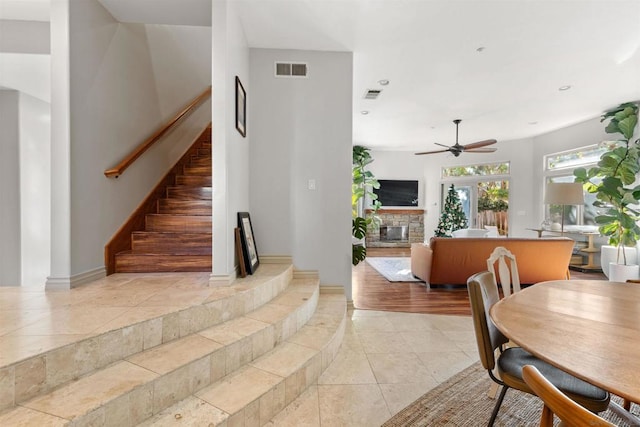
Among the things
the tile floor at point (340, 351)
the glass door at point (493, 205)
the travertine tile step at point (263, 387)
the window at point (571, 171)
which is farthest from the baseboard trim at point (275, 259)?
the glass door at point (493, 205)

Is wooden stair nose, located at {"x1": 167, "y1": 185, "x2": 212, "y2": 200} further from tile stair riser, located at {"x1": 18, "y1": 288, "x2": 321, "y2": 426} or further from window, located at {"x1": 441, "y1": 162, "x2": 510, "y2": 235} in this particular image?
window, located at {"x1": 441, "y1": 162, "x2": 510, "y2": 235}

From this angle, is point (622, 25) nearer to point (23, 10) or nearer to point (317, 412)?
point (317, 412)

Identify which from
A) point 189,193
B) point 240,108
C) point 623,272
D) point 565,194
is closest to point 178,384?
point 240,108

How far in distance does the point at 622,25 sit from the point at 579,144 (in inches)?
159

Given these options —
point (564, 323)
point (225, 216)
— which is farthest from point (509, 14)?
point (225, 216)

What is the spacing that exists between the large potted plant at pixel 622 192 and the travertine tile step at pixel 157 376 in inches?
229

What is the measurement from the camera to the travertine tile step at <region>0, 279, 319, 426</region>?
125 cm

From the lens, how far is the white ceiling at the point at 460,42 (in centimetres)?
274

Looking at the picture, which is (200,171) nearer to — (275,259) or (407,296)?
(275,259)

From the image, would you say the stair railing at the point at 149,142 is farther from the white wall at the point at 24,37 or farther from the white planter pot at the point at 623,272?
the white planter pot at the point at 623,272

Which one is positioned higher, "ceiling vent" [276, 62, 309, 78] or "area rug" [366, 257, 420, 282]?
"ceiling vent" [276, 62, 309, 78]

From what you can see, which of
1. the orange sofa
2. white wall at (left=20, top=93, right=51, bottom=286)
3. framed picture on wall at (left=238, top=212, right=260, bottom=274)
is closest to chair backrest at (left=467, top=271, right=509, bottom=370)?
framed picture on wall at (left=238, top=212, right=260, bottom=274)

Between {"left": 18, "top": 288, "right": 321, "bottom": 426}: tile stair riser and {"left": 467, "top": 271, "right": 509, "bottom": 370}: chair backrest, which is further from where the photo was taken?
{"left": 467, "top": 271, "right": 509, "bottom": 370}: chair backrest

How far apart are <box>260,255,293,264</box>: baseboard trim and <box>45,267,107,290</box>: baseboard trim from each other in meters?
1.56
